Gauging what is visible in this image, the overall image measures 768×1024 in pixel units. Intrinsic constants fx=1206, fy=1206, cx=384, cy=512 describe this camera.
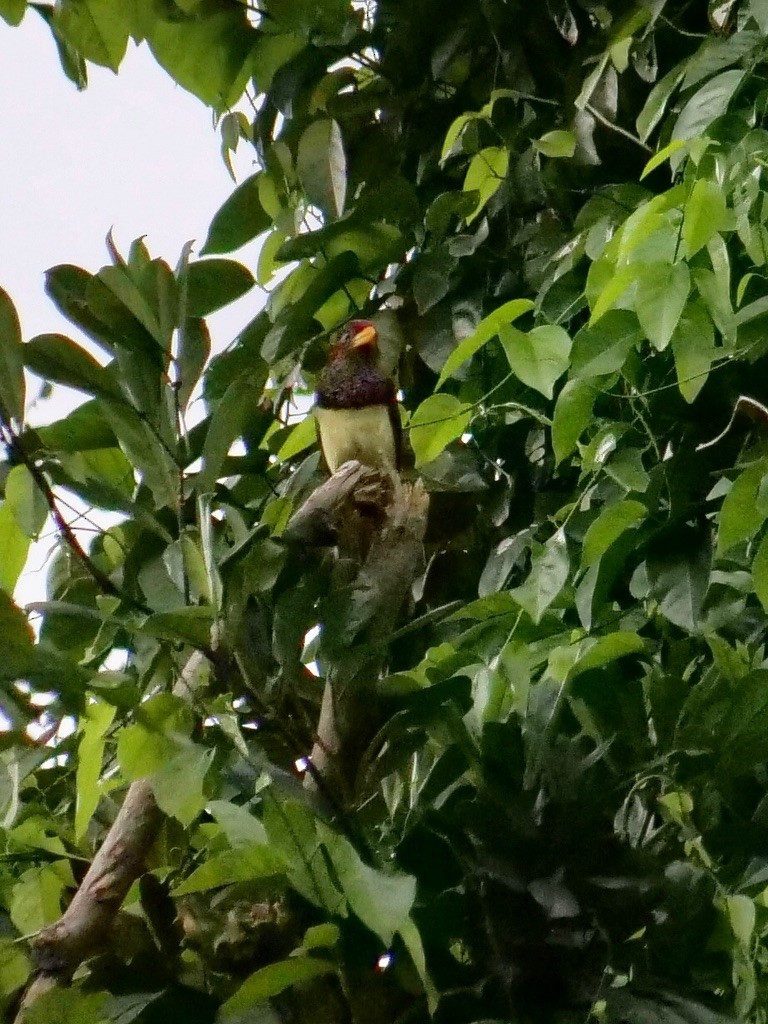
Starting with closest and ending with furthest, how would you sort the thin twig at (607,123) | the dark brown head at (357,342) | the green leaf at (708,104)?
the green leaf at (708,104)
the thin twig at (607,123)
the dark brown head at (357,342)

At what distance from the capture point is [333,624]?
833 millimetres

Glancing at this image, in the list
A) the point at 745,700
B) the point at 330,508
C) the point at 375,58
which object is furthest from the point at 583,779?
the point at 375,58

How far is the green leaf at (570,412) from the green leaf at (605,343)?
20 millimetres

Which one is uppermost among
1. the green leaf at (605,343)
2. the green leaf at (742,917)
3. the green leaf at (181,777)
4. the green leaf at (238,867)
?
the green leaf at (605,343)

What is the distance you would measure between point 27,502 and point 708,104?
0.74 metres

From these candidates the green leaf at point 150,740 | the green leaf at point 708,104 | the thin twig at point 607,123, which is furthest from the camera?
the thin twig at point 607,123

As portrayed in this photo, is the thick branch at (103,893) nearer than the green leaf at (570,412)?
Yes

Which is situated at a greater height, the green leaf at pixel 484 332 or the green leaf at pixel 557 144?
the green leaf at pixel 557 144

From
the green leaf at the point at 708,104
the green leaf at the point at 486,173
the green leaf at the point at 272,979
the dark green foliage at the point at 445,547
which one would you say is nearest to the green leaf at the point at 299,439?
the dark green foliage at the point at 445,547

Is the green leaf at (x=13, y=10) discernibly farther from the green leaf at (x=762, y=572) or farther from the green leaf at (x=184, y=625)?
the green leaf at (x=762, y=572)

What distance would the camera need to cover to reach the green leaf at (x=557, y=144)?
4.15 ft

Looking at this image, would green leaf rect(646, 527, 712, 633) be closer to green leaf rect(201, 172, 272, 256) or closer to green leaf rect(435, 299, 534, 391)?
green leaf rect(435, 299, 534, 391)

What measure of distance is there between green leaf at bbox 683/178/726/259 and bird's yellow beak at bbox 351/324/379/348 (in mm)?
455

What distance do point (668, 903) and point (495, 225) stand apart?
85 cm
